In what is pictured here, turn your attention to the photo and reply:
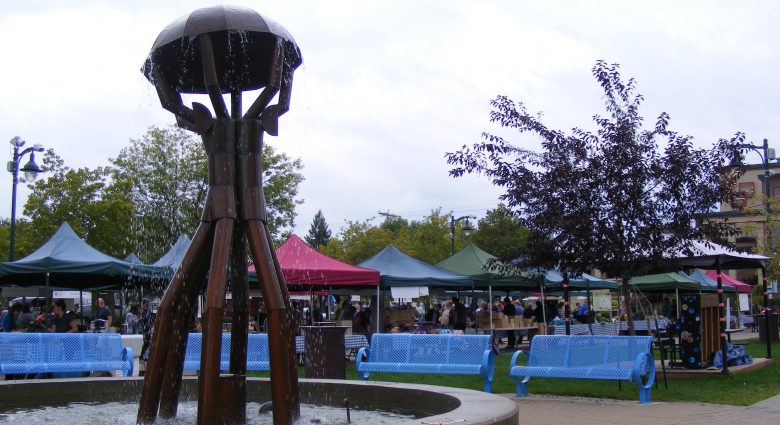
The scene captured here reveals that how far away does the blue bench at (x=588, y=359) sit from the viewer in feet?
36.6

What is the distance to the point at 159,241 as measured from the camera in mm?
42656

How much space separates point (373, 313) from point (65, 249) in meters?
10.3

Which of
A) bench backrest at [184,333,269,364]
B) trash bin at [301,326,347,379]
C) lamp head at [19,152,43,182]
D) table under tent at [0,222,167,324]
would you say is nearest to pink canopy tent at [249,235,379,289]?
table under tent at [0,222,167,324]

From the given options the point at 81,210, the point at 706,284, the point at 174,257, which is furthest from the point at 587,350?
the point at 81,210

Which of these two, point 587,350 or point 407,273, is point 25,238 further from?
point 587,350

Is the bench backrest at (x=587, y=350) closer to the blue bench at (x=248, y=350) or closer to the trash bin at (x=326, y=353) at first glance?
the trash bin at (x=326, y=353)

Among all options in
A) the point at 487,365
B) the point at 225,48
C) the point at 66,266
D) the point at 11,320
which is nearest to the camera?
the point at 225,48

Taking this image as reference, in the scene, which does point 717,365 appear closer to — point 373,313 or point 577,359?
point 577,359

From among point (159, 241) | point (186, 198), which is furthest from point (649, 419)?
point (159, 241)

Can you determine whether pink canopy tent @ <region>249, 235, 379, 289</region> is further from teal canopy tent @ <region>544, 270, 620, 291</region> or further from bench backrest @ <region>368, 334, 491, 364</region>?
bench backrest @ <region>368, 334, 491, 364</region>

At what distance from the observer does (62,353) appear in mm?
11719

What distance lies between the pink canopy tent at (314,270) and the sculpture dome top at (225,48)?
987 centimetres

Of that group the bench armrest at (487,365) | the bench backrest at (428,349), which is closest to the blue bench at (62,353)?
the bench backrest at (428,349)

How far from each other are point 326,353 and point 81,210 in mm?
31087
